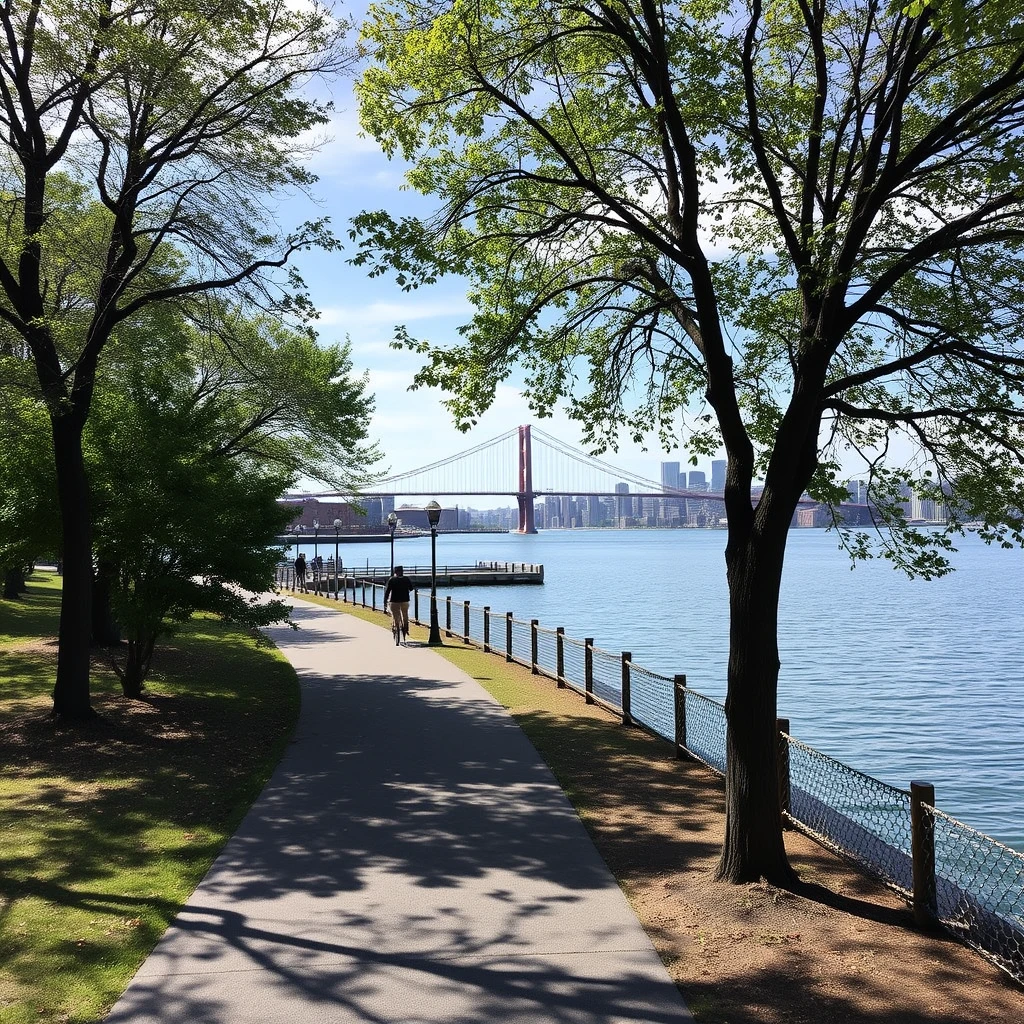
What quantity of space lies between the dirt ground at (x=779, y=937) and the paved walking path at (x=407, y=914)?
0.24 metres

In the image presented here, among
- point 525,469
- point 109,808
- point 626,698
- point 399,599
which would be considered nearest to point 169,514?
point 109,808

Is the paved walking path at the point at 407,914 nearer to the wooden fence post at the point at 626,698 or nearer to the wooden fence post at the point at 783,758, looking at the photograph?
the wooden fence post at the point at 783,758

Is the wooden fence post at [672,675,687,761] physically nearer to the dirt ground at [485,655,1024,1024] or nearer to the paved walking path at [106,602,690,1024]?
the dirt ground at [485,655,1024,1024]

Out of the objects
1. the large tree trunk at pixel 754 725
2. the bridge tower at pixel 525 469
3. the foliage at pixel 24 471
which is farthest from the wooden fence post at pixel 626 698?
the bridge tower at pixel 525 469

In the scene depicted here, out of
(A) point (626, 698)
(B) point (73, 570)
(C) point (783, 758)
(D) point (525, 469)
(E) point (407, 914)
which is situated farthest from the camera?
(D) point (525, 469)

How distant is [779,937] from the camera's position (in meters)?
5.61

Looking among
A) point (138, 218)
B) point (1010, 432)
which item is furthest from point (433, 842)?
point (138, 218)

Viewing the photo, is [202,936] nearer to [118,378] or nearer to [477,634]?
[118,378]

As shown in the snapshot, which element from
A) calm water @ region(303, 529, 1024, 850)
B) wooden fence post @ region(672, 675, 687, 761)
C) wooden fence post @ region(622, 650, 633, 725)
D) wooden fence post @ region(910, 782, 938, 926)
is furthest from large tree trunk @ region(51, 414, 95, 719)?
calm water @ region(303, 529, 1024, 850)

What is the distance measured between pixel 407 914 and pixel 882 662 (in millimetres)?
25636

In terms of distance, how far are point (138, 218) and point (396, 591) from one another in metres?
9.78

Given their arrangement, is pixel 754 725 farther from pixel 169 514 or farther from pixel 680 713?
pixel 169 514

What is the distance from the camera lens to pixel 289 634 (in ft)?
77.6

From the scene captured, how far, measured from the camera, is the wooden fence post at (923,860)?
592cm
